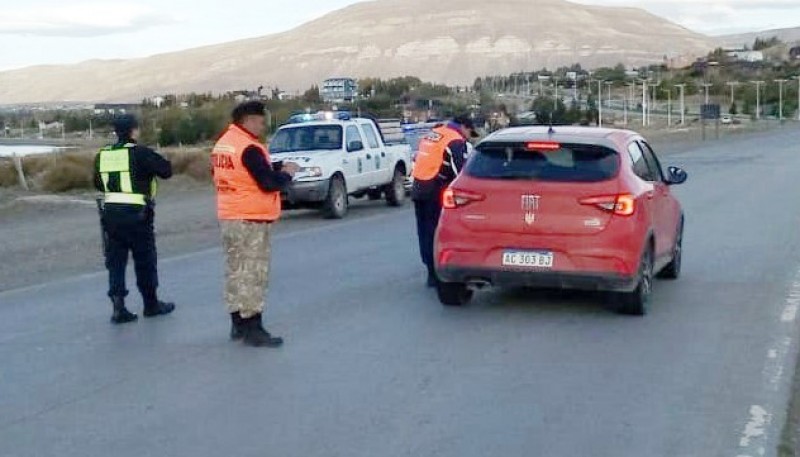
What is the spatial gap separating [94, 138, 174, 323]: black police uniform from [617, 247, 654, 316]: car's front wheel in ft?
13.1

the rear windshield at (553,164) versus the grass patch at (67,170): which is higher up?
the rear windshield at (553,164)

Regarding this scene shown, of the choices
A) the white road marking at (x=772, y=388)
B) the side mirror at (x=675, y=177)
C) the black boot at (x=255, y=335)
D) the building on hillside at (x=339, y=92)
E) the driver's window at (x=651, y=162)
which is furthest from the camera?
the building on hillside at (x=339, y=92)

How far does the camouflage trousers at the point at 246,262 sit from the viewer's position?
998 cm

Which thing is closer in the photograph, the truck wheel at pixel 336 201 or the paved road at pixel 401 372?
the paved road at pixel 401 372

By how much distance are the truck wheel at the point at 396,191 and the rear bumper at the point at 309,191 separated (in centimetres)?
324

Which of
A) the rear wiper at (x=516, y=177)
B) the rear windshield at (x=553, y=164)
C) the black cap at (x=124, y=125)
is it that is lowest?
the rear wiper at (x=516, y=177)

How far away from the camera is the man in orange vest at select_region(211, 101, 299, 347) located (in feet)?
32.4

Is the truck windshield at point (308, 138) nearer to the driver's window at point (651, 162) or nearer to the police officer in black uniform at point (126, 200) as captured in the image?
the driver's window at point (651, 162)

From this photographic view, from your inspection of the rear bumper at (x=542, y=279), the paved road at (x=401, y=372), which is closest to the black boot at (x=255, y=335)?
the paved road at (x=401, y=372)

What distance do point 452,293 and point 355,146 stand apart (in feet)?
42.8

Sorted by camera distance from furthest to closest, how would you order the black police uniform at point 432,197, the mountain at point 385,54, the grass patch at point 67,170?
the mountain at point 385,54 < the grass patch at point 67,170 < the black police uniform at point 432,197

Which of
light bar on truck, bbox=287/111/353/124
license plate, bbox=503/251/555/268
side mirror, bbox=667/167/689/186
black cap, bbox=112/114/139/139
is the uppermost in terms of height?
black cap, bbox=112/114/139/139

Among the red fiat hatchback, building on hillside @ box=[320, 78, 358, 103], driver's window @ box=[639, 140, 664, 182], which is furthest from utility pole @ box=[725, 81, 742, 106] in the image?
the red fiat hatchback

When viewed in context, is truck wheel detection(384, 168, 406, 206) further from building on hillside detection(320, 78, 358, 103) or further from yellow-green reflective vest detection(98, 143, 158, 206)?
building on hillside detection(320, 78, 358, 103)
